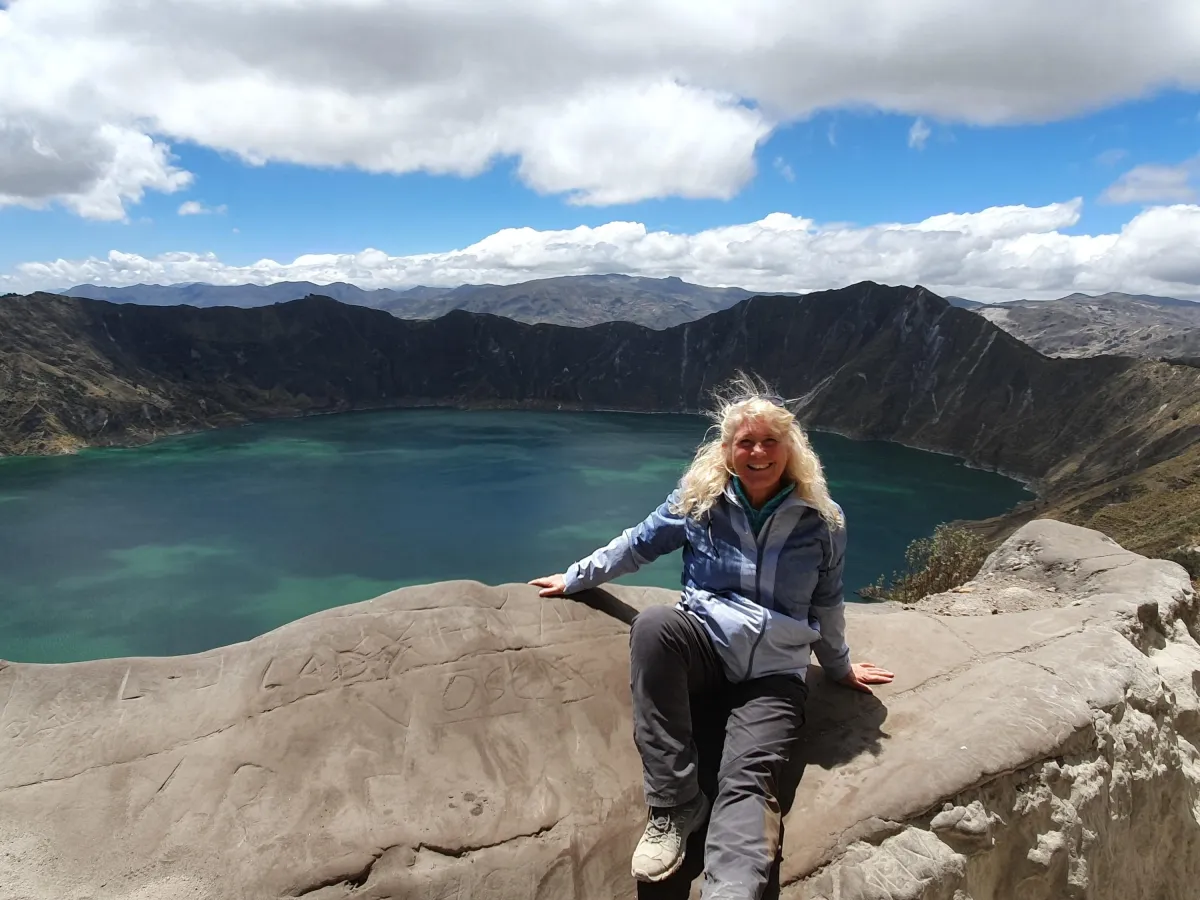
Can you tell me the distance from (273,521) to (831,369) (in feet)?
302

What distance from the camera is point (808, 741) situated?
5.10 meters

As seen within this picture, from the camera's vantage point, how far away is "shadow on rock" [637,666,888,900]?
14.0ft

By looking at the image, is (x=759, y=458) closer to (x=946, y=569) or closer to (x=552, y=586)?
(x=552, y=586)

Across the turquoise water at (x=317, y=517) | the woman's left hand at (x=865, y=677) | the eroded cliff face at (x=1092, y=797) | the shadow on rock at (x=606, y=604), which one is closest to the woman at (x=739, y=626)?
the woman's left hand at (x=865, y=677)

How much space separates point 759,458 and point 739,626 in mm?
1029

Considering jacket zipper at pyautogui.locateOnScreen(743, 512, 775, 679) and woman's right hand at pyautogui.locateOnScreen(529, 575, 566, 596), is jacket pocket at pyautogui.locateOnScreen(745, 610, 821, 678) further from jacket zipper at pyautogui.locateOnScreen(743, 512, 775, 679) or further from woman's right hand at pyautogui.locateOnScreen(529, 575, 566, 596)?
woman's right hand at pyautogui.locateOnScreen(529, 575, 566, 596)

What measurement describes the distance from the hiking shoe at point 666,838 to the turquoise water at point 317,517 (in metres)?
37.6

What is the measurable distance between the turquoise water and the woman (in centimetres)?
3749

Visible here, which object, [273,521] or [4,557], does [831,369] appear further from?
[4,557]

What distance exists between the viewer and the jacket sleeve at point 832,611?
4938 millimetres

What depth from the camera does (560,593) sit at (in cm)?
617

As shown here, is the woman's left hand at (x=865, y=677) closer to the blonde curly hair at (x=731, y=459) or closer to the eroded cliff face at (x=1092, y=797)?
the eroded cliff face at (x=1092, y=797)

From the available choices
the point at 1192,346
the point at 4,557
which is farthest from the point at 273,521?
the point at 1192,346

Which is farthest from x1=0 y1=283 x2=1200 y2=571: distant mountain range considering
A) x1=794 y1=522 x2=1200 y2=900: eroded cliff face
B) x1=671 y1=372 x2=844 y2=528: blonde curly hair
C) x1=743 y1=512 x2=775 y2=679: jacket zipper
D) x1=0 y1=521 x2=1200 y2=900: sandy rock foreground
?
x1=743 y1=512 x2=775 y2=679: jacket zipper
